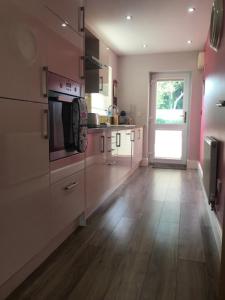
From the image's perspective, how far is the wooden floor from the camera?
58.8 inches

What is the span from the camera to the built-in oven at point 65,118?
176 centimetres

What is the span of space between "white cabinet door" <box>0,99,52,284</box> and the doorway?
4133 millimetres

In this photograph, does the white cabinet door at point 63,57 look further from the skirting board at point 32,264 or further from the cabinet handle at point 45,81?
the skirting board at point 32,264

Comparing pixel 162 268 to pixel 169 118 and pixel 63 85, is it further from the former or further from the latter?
pixel 169 118

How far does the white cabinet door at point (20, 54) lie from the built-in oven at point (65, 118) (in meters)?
0.17

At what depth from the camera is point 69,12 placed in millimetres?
1950

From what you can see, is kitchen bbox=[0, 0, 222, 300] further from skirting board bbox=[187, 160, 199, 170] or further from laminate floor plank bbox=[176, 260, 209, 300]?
skirting board bbox=[187, 160, 199, 170]

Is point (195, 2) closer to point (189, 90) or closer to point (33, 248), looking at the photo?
point (189, 90)

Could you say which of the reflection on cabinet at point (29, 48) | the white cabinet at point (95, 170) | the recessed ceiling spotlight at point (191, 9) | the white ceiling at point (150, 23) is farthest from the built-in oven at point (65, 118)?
the recessed ceiling spotlight at point (191, 9)

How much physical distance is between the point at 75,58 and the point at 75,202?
1.21 metres

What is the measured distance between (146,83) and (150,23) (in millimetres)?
1855

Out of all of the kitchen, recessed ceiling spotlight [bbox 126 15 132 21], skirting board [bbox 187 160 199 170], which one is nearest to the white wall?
skirting board [bbox 187 160 199 170]

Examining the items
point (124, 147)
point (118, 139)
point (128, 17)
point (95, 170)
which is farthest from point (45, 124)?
point (128, 17)

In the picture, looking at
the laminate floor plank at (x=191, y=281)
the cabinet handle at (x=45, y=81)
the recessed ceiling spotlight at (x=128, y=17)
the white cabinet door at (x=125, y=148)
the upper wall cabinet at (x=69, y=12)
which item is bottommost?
the laminate floor plank at (x=191, y=281)
